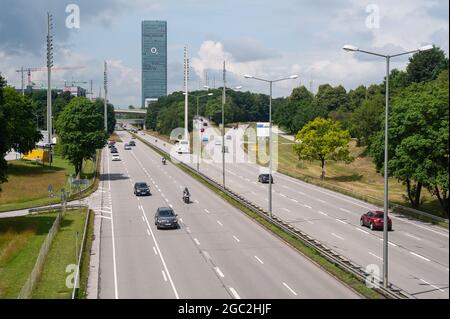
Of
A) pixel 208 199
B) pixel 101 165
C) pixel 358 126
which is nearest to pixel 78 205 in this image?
pixel 208 199

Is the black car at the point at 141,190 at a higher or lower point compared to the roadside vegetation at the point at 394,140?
lower

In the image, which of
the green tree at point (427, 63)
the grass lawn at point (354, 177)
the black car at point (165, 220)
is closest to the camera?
the black car at point (165, 220)

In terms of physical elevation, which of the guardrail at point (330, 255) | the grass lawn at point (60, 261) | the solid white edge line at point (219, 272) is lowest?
the grass lawn at point (60, 261)

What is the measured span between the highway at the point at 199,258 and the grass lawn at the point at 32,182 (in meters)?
8.35

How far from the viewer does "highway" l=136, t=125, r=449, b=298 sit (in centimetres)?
2906

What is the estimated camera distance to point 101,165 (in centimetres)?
9462

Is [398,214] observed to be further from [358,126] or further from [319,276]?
[358,126]

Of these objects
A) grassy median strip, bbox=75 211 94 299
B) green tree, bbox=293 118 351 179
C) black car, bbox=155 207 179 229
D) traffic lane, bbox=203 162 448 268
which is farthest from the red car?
green tree, bbox=293 118 351 179

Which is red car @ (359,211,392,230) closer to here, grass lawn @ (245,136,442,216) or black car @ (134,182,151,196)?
grass lawn @ (245,136,442,216)

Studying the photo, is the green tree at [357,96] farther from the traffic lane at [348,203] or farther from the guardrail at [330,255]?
the guardrail at [330,255]

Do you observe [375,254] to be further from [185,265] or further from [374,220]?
[185,265]

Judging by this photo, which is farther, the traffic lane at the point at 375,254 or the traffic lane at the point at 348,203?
the traffic lane at the point at 348,203

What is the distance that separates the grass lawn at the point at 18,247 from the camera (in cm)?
2927

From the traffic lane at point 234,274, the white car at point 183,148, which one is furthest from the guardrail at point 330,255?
the white car at point 183,148
